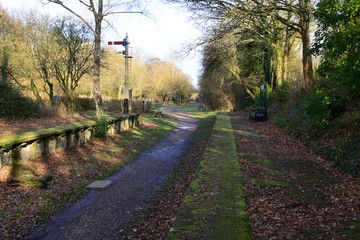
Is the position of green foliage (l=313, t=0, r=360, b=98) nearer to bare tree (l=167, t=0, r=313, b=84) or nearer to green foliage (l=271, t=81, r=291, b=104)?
bare tree (l=167, t=0, r=313, b=84)

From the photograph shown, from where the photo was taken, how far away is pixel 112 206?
540cm

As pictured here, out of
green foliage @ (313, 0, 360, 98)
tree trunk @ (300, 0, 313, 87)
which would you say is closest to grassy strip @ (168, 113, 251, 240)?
green foliage @ (313, 0, 360, 98)

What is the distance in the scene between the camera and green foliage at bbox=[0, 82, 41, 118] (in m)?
12.8

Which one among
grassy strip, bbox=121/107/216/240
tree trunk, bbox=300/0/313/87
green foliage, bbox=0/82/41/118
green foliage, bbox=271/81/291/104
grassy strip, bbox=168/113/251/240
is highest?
tree trunk, bbox=300/0/313/87

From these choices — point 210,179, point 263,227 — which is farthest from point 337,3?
point 263,227

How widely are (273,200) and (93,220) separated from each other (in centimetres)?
301

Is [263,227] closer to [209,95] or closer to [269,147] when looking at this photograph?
[269,147]

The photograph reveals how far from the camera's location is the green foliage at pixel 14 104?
1277 centimetres

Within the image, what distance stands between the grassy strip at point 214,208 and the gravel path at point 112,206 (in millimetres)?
1151

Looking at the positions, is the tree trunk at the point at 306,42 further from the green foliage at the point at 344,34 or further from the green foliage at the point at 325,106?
the green foliage at the point at 344,34

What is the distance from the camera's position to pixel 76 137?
405 inches

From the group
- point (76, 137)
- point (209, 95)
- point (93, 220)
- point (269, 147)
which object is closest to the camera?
point (93, 220)

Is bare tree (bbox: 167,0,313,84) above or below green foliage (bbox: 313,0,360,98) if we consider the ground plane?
above

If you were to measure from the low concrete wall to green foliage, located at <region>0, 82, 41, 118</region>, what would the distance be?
451 cm
